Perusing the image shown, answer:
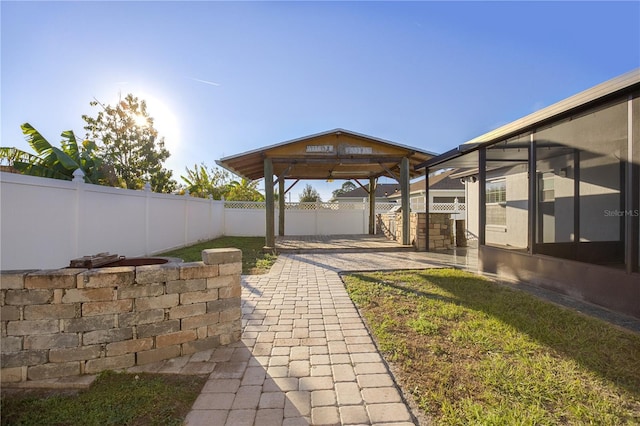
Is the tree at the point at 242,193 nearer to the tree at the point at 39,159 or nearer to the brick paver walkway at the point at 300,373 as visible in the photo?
the tree at the point at 39,159

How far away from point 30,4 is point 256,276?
657cm

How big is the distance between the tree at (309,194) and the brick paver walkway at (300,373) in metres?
31.3

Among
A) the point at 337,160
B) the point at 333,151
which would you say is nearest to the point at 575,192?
the point at 337,160

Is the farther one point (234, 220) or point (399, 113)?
point (234, 220)

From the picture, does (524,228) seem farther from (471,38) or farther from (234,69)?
(234,69)

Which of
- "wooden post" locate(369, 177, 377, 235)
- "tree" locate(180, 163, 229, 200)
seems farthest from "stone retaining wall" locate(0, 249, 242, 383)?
"tree" locate(180, 163, 229, 200)

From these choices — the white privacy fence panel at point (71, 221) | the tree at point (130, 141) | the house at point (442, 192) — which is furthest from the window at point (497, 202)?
the tree at point (130, 141)

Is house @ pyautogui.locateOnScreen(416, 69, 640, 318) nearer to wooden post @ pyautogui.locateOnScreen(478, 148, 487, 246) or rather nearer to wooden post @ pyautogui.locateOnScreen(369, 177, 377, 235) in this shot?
wooden post @ pyautogui.locateOnScreen(478, 148, 487, 246)

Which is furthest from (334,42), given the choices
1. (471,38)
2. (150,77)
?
(150,77)

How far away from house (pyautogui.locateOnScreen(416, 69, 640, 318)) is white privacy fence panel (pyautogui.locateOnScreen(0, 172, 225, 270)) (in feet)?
28.2

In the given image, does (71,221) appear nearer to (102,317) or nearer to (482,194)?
(102,317)

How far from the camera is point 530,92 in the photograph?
492 inches

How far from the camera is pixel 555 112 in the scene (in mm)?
4195

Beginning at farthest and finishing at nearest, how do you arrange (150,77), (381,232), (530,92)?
(381,232) < (530,92) < (150,77)
